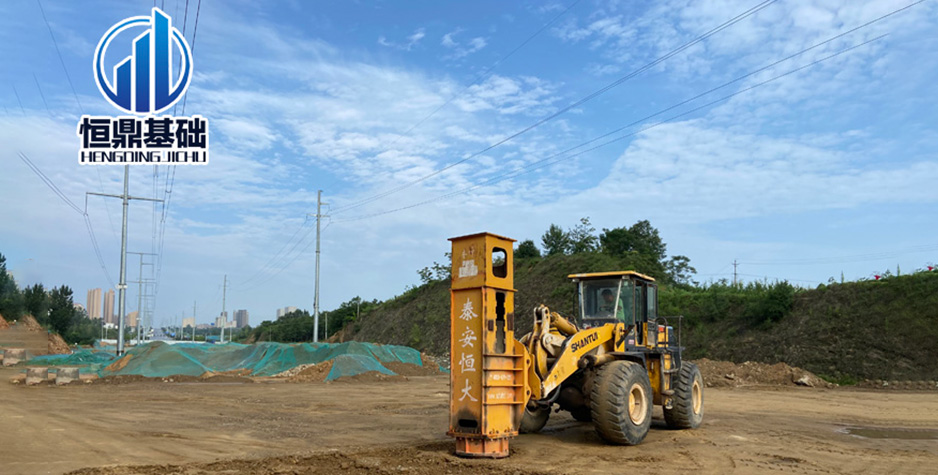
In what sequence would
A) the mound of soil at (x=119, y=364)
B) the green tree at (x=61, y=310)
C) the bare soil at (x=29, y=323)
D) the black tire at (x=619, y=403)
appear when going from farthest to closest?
the green tree at (x=61, y=310), the bare soil at (x=29, y=323), the mound of soil at (x=119, y=364), the black tire at (x=619, y=403)

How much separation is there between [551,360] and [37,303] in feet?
232

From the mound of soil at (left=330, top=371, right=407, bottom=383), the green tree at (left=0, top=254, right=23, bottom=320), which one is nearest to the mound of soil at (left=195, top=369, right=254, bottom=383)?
the mound of soil at (left=330, top=371, right=407, bottom=383)

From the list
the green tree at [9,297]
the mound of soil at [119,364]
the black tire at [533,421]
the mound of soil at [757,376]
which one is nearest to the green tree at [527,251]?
the mound of soil at [757,376]

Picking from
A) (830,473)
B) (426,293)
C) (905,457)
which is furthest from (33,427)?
(426,293)

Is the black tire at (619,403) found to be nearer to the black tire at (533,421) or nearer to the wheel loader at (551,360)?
the wheel loader at (551,360)

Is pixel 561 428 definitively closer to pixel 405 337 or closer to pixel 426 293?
pixel 405 337

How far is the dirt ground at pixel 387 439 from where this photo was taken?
8.61 metres

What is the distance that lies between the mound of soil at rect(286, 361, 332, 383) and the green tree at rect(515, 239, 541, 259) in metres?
26.5

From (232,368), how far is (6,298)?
1721 inches

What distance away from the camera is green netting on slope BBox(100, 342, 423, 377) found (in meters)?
28.0

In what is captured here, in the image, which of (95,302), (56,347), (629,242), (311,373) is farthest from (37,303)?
(95,302)

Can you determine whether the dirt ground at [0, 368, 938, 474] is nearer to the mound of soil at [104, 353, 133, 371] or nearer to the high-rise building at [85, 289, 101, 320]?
the mound of soil at [104, 353, 133, 371]

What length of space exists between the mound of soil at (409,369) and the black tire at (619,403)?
21899mm

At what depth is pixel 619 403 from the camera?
9734 millimetres
